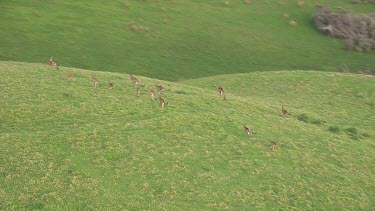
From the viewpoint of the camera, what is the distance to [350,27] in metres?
42.6

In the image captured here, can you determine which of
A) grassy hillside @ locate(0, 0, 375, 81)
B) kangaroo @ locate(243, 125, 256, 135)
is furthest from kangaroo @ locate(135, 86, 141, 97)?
grassy hillside @ locate(0, 0, 375, 81)

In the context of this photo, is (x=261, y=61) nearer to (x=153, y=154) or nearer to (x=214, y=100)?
(x=214, y=100)

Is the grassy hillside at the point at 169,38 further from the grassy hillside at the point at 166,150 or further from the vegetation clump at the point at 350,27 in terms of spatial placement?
the grassy hillside at the point at 166,150

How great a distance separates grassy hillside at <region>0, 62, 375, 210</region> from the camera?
45.0 feet

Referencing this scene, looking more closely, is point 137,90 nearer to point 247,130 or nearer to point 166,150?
point 247,130

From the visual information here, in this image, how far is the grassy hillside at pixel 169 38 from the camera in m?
33.2

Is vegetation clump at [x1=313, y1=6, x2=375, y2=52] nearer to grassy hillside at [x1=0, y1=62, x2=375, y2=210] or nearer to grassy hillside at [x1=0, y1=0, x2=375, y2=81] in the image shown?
grassy hillside at [x1=0, y1=0, x2=375, y2=81]

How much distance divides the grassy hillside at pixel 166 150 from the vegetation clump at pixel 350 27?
59.5 ft

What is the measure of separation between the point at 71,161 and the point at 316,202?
7.21 meters

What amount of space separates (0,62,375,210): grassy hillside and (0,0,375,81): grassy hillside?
9086 millimetres

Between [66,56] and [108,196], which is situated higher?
[108,196]

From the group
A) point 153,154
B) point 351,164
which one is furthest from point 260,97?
point 153,154

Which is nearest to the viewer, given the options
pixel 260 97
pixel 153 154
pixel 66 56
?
pixel 153 154

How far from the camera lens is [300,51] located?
3909 cm
